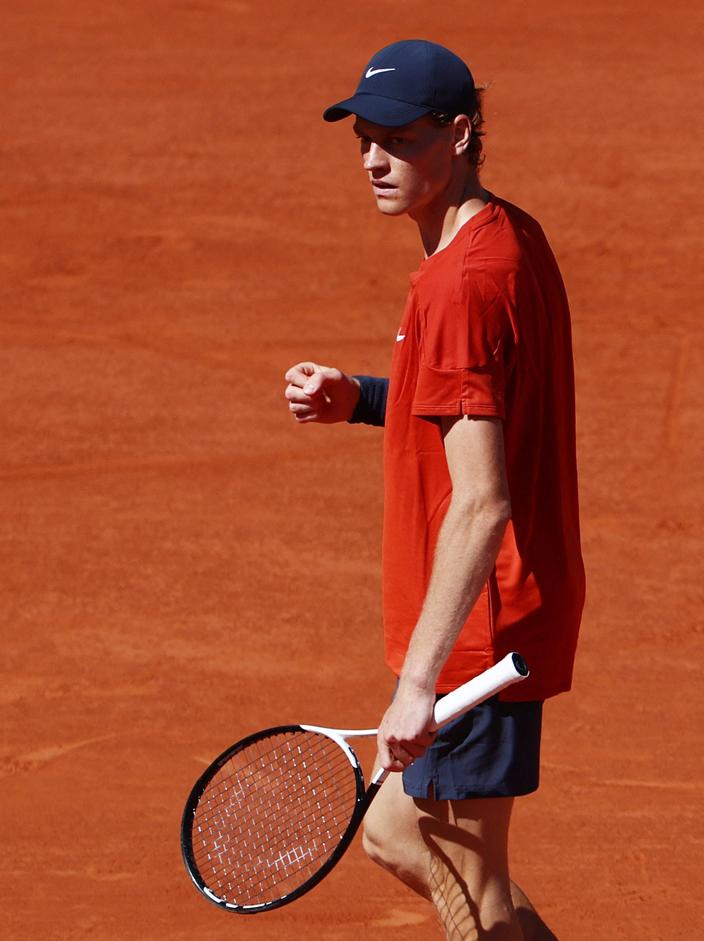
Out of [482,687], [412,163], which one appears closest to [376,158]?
[412,163]

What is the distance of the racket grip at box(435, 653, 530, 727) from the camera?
2.94 m

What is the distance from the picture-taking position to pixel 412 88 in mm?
3109

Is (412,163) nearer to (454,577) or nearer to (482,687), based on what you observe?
(454,577)

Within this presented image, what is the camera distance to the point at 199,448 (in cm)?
767

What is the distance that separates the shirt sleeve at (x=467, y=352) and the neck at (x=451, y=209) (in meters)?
0.21

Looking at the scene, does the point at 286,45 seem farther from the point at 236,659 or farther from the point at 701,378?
the point at 236,659

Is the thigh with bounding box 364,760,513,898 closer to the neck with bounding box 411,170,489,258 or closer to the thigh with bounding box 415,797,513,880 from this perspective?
the thigh with bounding box 415,797,513,880

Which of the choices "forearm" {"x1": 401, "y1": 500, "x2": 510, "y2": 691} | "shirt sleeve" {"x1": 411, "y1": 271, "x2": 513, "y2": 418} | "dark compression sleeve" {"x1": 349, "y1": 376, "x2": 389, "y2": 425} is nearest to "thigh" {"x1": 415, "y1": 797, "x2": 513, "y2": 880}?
"forearm" {"x1": 401, "y1": 500, "x2": 510, "y2": 691}

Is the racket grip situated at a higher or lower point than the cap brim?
lower

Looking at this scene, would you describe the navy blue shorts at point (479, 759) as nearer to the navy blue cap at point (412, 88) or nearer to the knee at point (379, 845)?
the knee at point (379, 845)

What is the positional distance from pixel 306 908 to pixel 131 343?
4.72m

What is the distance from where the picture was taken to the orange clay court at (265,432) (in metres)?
4.88

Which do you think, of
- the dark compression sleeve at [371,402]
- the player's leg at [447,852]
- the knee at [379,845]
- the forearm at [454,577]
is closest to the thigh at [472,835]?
the player's leg at [447,852]

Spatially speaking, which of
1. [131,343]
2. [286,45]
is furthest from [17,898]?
[286,45]
